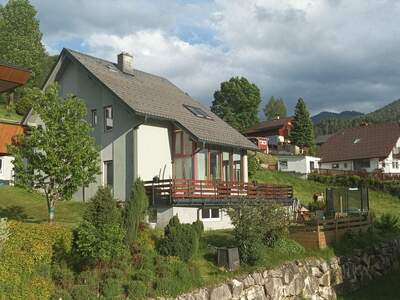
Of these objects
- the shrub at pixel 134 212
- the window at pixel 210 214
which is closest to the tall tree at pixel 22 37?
the window at pixel 210 214

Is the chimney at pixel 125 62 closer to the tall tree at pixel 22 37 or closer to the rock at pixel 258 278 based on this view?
the rock at pixel 258 278

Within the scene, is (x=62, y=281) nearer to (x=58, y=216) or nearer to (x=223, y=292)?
(x=223, y=292)

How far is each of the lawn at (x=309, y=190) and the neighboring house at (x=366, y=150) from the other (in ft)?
52.9

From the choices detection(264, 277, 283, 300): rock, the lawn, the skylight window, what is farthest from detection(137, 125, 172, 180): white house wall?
the lawn

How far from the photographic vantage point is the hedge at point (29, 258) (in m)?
14.2

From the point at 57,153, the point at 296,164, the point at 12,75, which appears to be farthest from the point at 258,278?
the point at 296,164

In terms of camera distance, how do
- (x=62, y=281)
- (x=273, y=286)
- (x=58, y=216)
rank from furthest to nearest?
1. (x=58, y=216)
2. (x=273, y=286)
3. (x=62, y=281)

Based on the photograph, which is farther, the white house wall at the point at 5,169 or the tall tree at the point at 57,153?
the white house wall at the point at 5,169

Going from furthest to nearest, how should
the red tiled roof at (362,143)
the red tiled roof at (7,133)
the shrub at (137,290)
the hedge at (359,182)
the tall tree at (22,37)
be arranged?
the red tiled roof at (362,143)
the tall tree at (22,37)
the hedge at (359,182)
the red tiled roof at (7,133)
the shrub at (137,290)

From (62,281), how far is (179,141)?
1526 cm

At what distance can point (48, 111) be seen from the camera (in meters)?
21.7

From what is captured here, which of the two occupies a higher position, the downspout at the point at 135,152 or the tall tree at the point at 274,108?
the tall tree at the point at 274,108

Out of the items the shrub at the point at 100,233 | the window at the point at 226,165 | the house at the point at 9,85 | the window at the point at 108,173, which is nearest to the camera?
the house at the point at 9,85

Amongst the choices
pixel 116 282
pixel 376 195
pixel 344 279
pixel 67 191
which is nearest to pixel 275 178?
pixel 376 195
